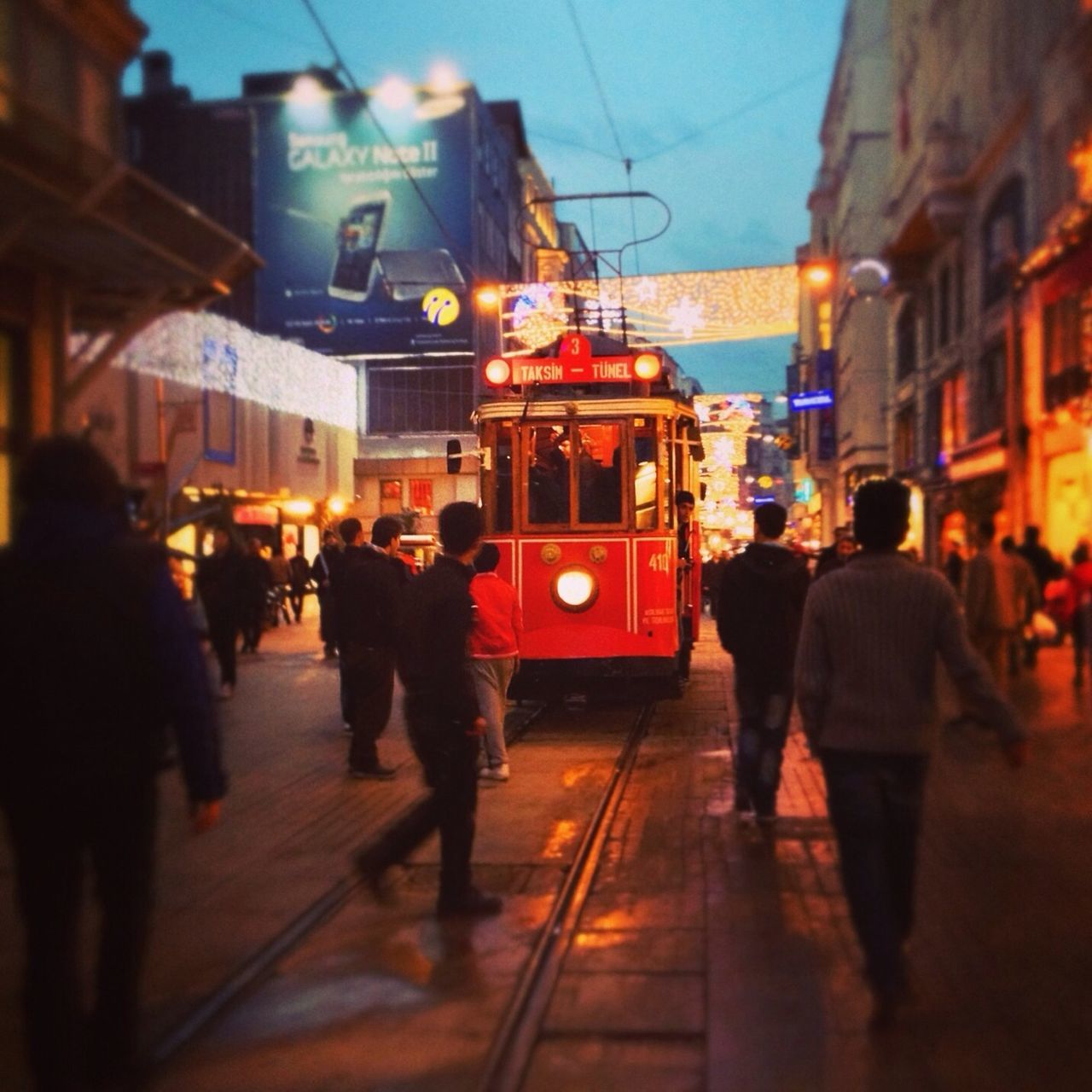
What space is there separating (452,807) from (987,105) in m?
24.7

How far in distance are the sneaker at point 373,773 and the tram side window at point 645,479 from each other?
149 inches

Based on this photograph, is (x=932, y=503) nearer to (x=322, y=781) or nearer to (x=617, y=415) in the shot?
(x=617, y=415)

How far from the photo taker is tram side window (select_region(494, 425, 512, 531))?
12.7 metres

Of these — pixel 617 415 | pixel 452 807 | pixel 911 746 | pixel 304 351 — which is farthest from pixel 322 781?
pixel 304 351

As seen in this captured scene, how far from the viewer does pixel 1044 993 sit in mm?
4840

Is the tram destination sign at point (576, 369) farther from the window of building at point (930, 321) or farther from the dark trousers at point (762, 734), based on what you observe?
the window of building at point (930, 321)

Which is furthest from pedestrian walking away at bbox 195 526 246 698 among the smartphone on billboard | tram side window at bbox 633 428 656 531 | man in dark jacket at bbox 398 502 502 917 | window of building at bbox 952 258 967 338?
the smartphone on billboard

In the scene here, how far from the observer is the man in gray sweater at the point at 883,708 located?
4.59 meters

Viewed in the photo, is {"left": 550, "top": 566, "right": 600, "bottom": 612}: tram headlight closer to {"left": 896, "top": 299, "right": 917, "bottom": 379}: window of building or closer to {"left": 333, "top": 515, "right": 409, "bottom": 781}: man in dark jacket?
{"left": 333, "top": 515, "right": 409, "bottom": 781}: man in dark jacket

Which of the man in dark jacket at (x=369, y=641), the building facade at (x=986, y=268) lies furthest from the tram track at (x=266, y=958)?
the building facade at (x=986, y=268)

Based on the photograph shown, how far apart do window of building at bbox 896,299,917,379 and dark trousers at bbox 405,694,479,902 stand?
1290 inches

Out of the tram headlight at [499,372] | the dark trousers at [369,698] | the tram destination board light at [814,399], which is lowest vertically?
the dark trousers at [369,698]

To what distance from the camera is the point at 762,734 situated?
7.80 metres

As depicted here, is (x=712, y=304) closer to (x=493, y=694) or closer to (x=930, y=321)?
(x=930, y=321)
